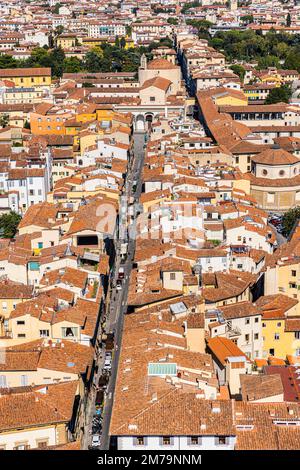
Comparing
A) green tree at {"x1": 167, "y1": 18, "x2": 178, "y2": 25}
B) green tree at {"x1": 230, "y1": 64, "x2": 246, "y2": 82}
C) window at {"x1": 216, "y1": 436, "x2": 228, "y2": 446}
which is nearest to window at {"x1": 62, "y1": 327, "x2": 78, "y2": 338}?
window at {"x1": 216, "y1": 436, "x2": 228, "y2": 446}

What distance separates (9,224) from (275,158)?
11740mm

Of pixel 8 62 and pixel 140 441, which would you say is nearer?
pixel 140 441

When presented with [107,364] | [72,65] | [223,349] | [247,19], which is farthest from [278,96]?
[247,19]

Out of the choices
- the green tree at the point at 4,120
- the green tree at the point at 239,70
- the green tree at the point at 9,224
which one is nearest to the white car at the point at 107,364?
the green tree at the point at 9,224

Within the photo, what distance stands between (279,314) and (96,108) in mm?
26215

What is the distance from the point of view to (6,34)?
69.5 meters

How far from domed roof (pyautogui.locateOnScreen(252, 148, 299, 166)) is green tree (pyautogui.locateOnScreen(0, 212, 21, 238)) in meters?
10.8

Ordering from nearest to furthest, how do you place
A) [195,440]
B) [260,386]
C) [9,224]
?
[195,440] < [260,386] < [9,224]

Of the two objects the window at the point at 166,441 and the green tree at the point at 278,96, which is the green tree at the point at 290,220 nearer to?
the window at the point at 166,441

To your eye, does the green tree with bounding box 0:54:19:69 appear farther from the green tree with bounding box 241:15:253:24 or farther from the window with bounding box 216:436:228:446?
the window with bounding box 216:436:228:446

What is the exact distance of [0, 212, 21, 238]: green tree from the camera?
23.7m

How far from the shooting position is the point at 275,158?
98.9 feet

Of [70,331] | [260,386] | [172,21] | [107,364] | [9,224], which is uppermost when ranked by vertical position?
[260,386]

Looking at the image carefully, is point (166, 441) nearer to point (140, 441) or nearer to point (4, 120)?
point (140, 441)
